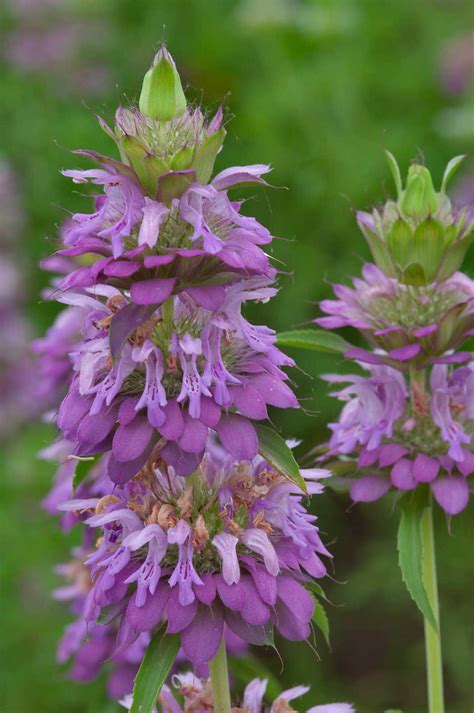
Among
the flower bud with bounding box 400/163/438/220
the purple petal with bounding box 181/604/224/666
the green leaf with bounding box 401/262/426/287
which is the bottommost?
the purple petal with bounding box 181/604/224/666

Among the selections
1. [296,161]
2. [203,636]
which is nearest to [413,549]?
[203,636]

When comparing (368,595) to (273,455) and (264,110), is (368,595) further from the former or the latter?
(273,455)

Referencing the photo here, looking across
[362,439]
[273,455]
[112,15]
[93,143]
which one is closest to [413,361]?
[362,439]

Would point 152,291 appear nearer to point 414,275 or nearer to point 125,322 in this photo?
point 125,322

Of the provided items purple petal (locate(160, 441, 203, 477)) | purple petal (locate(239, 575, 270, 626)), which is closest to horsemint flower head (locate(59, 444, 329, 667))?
purple petal (locate(239, 575, 270, 626))

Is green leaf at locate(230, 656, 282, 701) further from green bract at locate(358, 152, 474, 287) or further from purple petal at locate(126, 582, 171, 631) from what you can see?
green bract at locate(358, 152, 474, 287)
